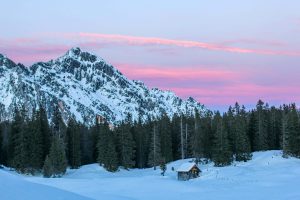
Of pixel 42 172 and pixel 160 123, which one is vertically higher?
pixel 160 123

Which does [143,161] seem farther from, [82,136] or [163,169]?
[163,169]

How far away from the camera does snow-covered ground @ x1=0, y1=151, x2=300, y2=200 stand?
1379cm

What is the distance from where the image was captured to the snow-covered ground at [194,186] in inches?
543

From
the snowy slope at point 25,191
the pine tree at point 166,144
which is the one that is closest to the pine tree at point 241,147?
the pine tree at point 166,144

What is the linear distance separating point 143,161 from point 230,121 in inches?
858

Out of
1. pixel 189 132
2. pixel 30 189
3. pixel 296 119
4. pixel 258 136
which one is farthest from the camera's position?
pixel 189 132

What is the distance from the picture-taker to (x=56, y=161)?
75875mm

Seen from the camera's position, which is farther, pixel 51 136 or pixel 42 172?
pixel 51 136

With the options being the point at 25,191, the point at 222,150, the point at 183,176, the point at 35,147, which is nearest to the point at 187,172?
the point at 183,176

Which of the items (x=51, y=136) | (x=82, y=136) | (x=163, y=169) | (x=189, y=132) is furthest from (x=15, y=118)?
(x=189, y=132)

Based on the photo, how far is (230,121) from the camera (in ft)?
297

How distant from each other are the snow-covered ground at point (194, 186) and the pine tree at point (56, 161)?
128 inches

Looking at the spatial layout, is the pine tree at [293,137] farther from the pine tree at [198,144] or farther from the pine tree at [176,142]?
the pine tree at [176,142]

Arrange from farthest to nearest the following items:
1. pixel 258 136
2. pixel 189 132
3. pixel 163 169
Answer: pixel 189 132, pixel 258 136, pixel 163 169
